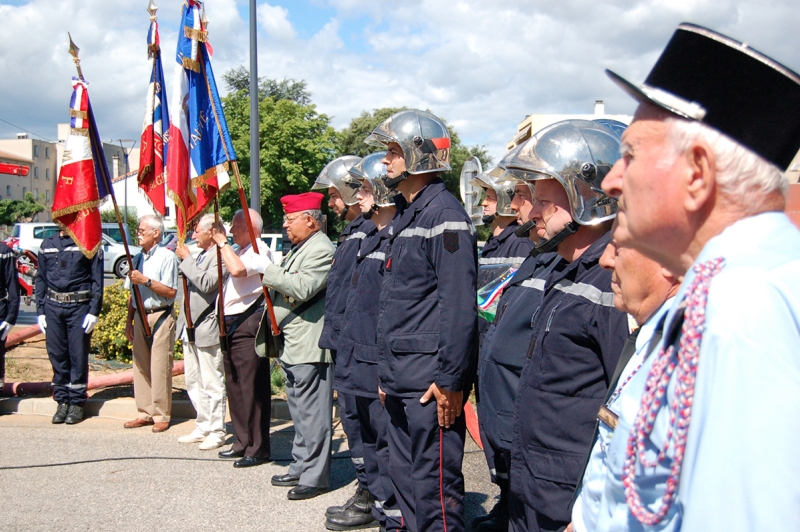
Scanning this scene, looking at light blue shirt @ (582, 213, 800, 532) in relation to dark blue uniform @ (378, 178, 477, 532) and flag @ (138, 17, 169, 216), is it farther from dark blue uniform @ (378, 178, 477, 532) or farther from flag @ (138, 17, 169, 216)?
flag @ (138, 17, 169, 216)

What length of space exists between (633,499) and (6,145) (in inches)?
3820

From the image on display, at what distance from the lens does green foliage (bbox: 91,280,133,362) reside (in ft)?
30.6

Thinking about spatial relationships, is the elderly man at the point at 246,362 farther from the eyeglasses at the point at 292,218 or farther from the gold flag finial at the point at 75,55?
the gold flag finial at the point at 75,55

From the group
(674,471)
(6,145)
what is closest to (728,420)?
(674,471)

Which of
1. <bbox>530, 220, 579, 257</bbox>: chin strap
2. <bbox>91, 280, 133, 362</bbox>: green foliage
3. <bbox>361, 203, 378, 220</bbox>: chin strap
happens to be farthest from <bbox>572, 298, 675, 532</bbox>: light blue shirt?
<bbox>91, 280, 133, 362</bbox>: green foliage

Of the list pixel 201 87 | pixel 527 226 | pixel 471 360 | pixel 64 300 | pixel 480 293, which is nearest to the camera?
pixel 471 360

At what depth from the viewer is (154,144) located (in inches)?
237

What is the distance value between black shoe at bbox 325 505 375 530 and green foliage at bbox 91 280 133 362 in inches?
212

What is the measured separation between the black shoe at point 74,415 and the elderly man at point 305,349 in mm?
2998

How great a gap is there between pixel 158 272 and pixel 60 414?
192 centimetres

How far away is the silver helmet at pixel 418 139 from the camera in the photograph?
4195 millimetres

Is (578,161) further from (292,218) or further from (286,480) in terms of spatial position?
(286,480)

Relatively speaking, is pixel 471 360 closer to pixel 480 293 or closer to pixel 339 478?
pixel 480 293

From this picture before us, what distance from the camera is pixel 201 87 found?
19.1ft
